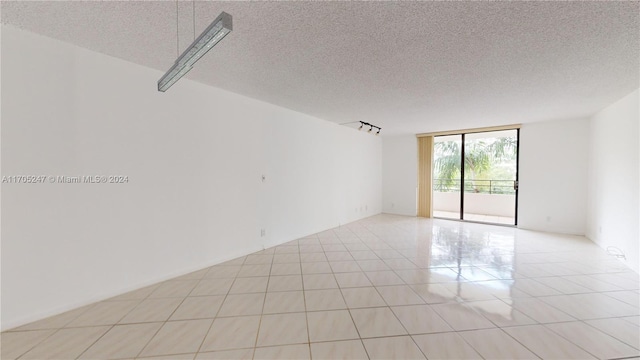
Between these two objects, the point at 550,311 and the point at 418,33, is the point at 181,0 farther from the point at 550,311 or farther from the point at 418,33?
the point at 550,311

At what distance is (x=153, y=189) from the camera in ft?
9.20

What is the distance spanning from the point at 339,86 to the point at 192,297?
3.16 metres

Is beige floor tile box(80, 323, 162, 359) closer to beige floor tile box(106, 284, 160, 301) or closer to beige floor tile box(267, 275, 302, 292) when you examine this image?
beige floor tile box(106, 284, 160, 301)

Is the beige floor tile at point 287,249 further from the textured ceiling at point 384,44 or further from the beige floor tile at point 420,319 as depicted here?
the textured ceiling at point 384,44

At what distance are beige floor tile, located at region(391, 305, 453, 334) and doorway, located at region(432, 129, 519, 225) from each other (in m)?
5.76

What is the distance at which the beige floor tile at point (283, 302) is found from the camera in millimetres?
2301

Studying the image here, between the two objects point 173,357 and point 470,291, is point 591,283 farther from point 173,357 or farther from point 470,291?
point 173,357

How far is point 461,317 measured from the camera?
2.18 m

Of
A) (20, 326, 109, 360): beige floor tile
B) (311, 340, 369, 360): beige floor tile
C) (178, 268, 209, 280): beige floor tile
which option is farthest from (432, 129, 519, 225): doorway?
(20, 326, 109, 360): beige floor tile

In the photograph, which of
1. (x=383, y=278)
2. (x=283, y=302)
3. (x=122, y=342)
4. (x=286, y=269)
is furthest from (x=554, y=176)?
(x=122, y=342)

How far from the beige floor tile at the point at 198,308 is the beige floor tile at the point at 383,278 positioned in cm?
180

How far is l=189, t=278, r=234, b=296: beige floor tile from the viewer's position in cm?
262

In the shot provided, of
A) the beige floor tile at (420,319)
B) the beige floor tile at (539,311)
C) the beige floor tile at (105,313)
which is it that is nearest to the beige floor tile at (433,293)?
the beige floor tile at (420,319)

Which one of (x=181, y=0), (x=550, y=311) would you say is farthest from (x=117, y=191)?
(x=550, y=311)
